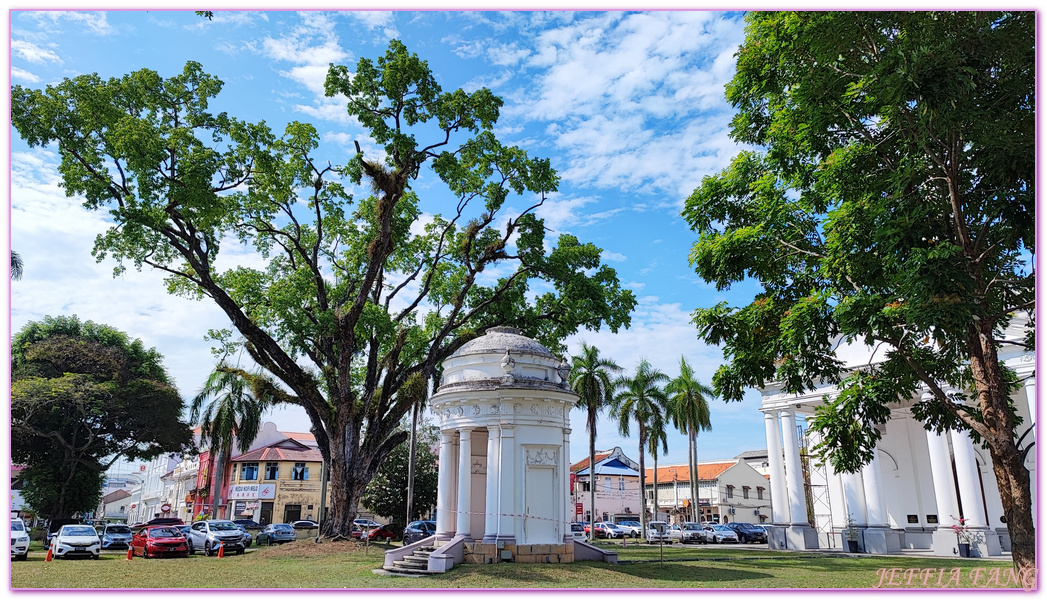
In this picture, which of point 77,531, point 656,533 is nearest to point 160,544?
point 77,531

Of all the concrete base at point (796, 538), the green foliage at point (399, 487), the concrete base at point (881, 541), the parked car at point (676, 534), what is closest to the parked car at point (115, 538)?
the green foliage at point (399, 487)

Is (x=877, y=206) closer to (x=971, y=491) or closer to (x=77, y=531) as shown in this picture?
(x=971, y=491)

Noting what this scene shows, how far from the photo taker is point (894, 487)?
35.9 m

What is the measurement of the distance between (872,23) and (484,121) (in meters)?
16.8

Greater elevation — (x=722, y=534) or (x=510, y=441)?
(x=510, y=441)

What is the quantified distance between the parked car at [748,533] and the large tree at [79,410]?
117 ft

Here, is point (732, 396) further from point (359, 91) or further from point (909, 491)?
point (909, 491)

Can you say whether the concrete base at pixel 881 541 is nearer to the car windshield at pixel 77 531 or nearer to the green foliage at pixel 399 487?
the green foliage at pixel 399 487

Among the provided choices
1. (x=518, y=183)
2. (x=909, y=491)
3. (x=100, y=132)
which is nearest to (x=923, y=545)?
(x=909, y=491)

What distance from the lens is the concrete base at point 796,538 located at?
3209 centimetres

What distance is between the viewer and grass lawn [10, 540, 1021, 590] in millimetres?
15039

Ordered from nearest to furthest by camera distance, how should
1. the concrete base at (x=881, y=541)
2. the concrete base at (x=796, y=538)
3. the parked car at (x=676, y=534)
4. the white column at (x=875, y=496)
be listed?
the concrete base at (x=881, y=541), the white column at (x=875, y=496), the concrete base at (x=796, y=538), the parked car at (x=676, y=534)

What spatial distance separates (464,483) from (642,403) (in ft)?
98.3

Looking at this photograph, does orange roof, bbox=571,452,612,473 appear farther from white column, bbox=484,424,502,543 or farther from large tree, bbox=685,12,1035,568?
large tree, bbox=685,12,1035,568
